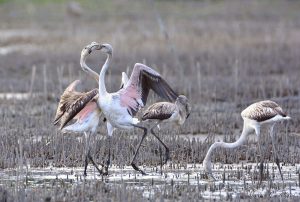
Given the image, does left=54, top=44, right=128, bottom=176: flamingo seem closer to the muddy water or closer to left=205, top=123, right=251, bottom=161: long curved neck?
the muddy water

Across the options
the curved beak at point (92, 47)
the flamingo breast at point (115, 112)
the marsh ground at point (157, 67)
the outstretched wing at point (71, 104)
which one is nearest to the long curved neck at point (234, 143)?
the marsh ground at point (157, 67)

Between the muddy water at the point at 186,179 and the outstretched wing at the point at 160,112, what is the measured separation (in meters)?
0.63

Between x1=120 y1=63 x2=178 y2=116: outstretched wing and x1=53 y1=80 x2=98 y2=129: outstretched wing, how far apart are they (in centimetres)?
53

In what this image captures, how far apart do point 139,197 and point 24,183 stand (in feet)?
5.23

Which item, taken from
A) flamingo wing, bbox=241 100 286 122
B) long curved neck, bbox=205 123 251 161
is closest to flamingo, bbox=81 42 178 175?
long curved neck, bbox=205 123 251 161

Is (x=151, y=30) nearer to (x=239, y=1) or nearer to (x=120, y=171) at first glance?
(x=239, y=1)

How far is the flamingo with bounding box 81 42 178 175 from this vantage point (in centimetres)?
1014

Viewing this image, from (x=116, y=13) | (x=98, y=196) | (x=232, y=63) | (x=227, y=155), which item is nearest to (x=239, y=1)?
(x=116, y=13)

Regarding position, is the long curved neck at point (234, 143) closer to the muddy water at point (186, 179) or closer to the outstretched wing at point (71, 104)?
the muddy water at point (186, 179)

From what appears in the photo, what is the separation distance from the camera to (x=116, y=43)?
24.5 meters

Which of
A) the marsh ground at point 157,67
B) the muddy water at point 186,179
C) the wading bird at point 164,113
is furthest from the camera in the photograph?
the marsh ground at point 157,67

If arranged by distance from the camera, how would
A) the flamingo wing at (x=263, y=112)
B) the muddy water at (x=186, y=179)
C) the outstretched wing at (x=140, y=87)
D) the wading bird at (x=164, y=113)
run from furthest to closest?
the outstretched wing at (x=140, y=87), the wading bird at (x=164, y=113), the flamingo wing at (x=263, y=112), the muddy water at (x=186, y=179)

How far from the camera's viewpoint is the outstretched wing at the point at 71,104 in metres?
9.97

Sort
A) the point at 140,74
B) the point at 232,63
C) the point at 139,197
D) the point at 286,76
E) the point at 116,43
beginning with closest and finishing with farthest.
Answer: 1. the point at 139,197
2. the point at 140,74
3. the point at 286,76
4. the point at 232,63
5. the point at 116,43
